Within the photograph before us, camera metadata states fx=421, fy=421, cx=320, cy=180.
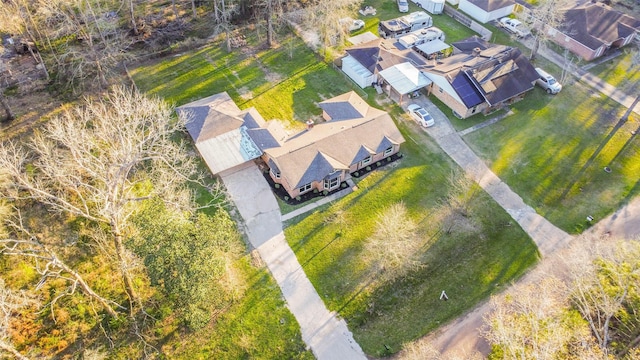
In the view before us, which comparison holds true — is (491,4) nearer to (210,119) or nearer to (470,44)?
(470,44)

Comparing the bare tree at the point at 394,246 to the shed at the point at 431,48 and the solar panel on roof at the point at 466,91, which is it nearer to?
the solar panel on roof at the point at 466,91

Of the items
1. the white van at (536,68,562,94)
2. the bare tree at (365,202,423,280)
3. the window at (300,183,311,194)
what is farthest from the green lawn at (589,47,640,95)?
the window at (300,183,311,194)

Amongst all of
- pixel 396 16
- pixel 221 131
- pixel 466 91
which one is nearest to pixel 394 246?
pixel 221 131

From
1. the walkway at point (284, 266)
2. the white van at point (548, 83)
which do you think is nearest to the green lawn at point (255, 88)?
the walkway at point (284, 266)

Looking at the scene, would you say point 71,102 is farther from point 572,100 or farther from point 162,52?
point 572,100

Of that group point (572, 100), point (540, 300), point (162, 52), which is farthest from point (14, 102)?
point (572, 100)

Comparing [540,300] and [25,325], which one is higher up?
[540,300]
